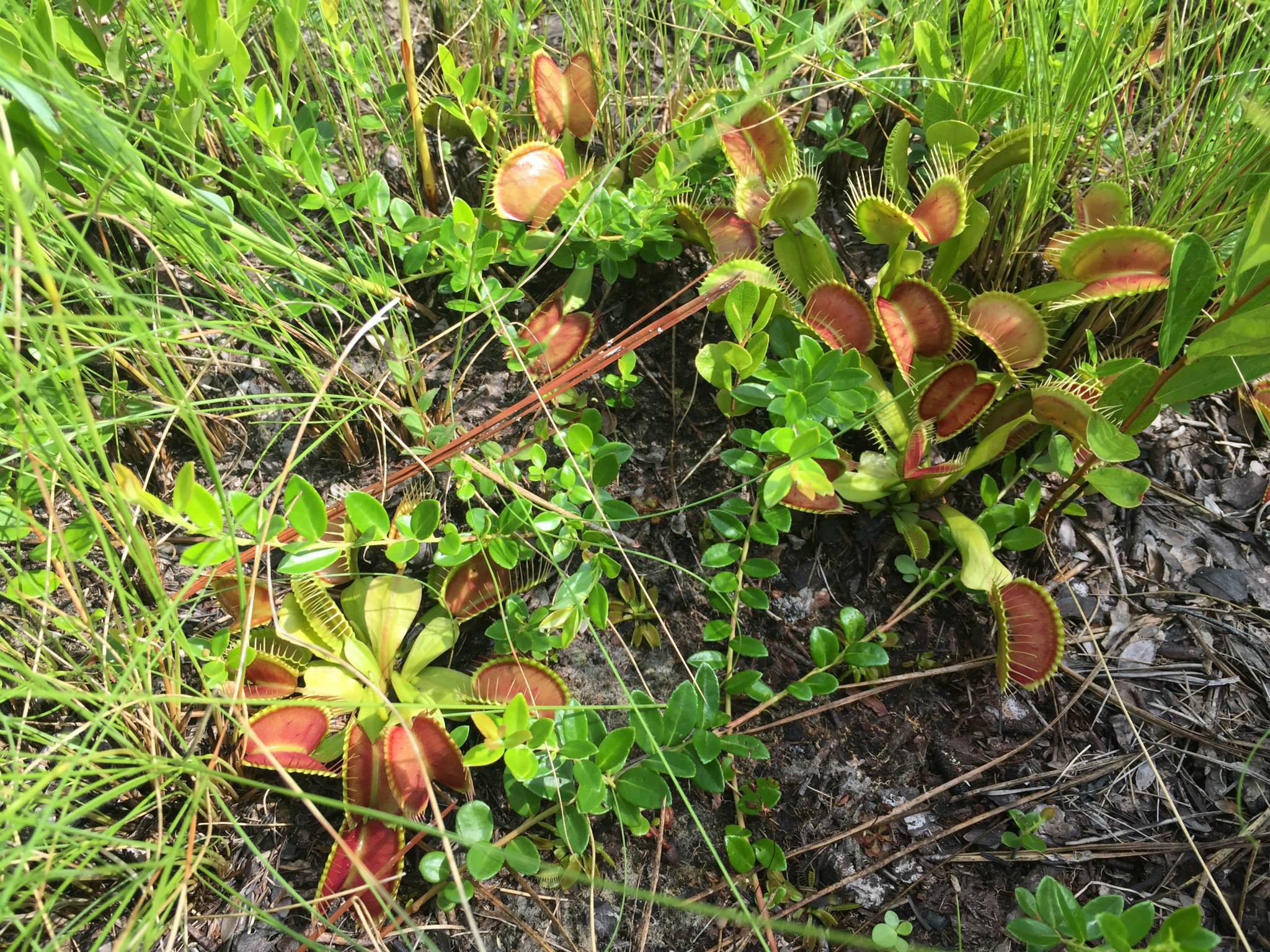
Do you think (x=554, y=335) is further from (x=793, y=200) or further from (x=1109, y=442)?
(x=1109, y=442)

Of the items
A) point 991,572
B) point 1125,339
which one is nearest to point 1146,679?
point 991,572

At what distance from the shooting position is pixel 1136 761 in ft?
3.85

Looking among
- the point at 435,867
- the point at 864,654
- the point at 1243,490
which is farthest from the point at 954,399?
the point at 435,867

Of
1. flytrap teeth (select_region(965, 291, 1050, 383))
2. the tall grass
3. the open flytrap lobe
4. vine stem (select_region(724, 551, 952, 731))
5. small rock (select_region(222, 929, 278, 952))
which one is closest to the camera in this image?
the tall grass

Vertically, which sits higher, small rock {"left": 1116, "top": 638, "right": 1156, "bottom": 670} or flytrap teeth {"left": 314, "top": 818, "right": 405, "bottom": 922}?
flytrap teeth {"left": 314, "top": 818, "right": 405, "bottom": 922}

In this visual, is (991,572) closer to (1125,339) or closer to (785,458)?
(785,458)

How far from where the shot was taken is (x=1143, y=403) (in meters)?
1.15

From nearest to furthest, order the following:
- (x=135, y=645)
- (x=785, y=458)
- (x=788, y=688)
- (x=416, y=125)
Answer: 1. (x=135, y=645)
2. (x=788, y=688)
3. (x=785, y=458)
4. (x=416, y=125)

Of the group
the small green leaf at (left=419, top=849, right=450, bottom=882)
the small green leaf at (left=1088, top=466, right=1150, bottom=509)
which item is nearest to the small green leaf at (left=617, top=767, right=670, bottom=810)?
the small green leaf at (left=419, top=849, right=450, bottom=882)

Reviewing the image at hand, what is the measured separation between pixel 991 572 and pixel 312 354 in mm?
1188

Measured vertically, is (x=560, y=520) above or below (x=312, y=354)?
below

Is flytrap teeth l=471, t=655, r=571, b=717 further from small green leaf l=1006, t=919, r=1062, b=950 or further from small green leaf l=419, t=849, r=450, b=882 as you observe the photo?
small green leaf l=1006, t=919, r=1062, b=950

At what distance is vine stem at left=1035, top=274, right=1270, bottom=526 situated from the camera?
1.04 meters

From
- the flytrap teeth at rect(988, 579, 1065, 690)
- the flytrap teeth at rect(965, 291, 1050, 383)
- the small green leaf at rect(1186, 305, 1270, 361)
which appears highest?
the small green leaf at rect(1186, 305, 1270, 361)
